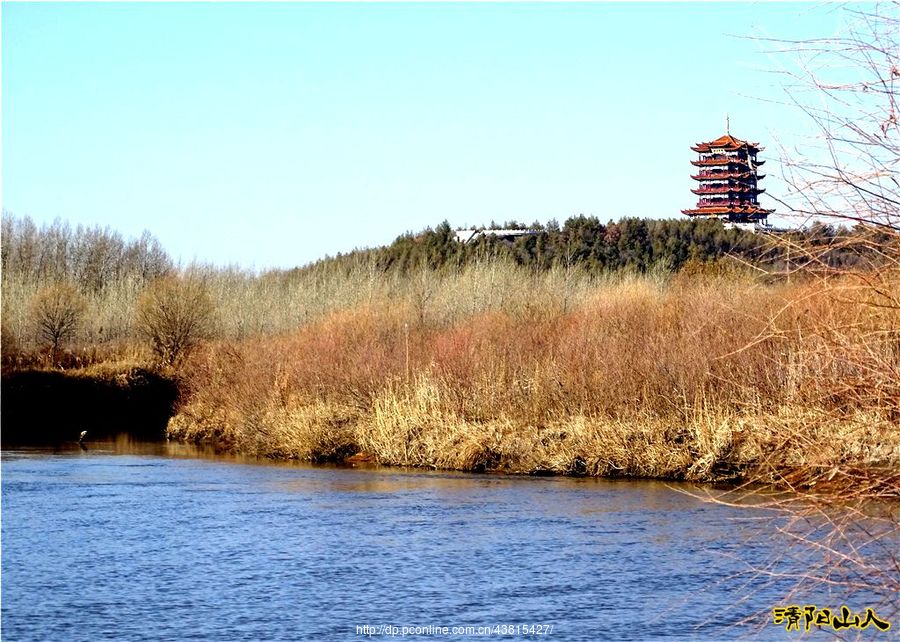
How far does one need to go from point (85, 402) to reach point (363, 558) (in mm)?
28160

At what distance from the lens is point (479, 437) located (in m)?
23.4

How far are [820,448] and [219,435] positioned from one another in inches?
1074

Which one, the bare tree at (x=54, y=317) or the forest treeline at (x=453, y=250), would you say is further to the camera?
the forest treeline at (x=453, y=250)

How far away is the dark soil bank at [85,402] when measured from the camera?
37.1m

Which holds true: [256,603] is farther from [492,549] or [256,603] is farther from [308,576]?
[492,549]

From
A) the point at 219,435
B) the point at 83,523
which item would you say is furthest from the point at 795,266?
the point at 219,435

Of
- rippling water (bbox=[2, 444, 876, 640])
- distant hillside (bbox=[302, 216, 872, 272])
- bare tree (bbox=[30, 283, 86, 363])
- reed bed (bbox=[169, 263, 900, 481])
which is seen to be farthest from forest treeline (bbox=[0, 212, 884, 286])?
rippling water (bbox=[2, 444, 876, 640])

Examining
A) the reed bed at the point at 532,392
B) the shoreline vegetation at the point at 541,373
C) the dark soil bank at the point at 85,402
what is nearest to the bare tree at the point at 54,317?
the shoreline vegetation at the point at 541,373

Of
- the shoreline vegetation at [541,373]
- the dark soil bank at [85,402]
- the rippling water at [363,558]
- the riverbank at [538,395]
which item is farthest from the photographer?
the dark soil bank at [85,402]

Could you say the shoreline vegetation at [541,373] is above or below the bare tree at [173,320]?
below

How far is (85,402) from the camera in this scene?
3988 centimetres

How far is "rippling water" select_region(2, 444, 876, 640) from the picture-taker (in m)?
11.4

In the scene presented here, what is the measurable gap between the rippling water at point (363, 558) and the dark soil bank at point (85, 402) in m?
16.1

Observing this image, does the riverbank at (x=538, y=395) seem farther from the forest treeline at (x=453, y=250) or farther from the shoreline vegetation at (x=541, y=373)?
the forest treeline at (x=453, y=250)
